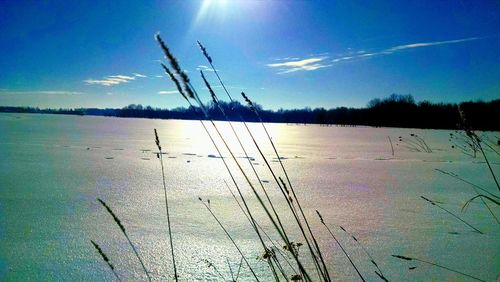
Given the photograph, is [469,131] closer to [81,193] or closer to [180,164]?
[81,193]

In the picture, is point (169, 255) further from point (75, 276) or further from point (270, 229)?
point (270, 229)

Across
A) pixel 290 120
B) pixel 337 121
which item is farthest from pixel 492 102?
pixel 290 120

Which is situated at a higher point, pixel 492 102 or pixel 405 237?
pixel 492 102

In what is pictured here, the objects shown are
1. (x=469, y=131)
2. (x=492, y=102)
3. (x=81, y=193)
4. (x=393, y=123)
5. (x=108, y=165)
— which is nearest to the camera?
(x=469, y=131)

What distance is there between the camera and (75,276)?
3.51 feet

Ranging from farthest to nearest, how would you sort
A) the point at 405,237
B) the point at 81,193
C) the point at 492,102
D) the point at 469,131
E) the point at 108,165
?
the point at 492,102 < the point at 108,165 < the point at 81,193 < the point at 405,237 < the point at 469,131

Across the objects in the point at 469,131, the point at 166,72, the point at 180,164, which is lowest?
the point at 180,164

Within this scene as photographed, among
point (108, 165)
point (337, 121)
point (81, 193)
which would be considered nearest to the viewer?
point (81, 193)

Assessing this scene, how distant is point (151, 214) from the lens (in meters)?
1.83

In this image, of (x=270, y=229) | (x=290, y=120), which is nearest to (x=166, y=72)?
(x=270, y=229)

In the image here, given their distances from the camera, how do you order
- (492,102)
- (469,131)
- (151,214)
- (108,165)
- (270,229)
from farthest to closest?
(492,102) < (108,165) < (151,214) < (270,229) < (469,131)

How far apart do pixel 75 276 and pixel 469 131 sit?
1419 millimetres

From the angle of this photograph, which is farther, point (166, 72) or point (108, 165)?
point (108, 165)

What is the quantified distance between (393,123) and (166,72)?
3131cm
